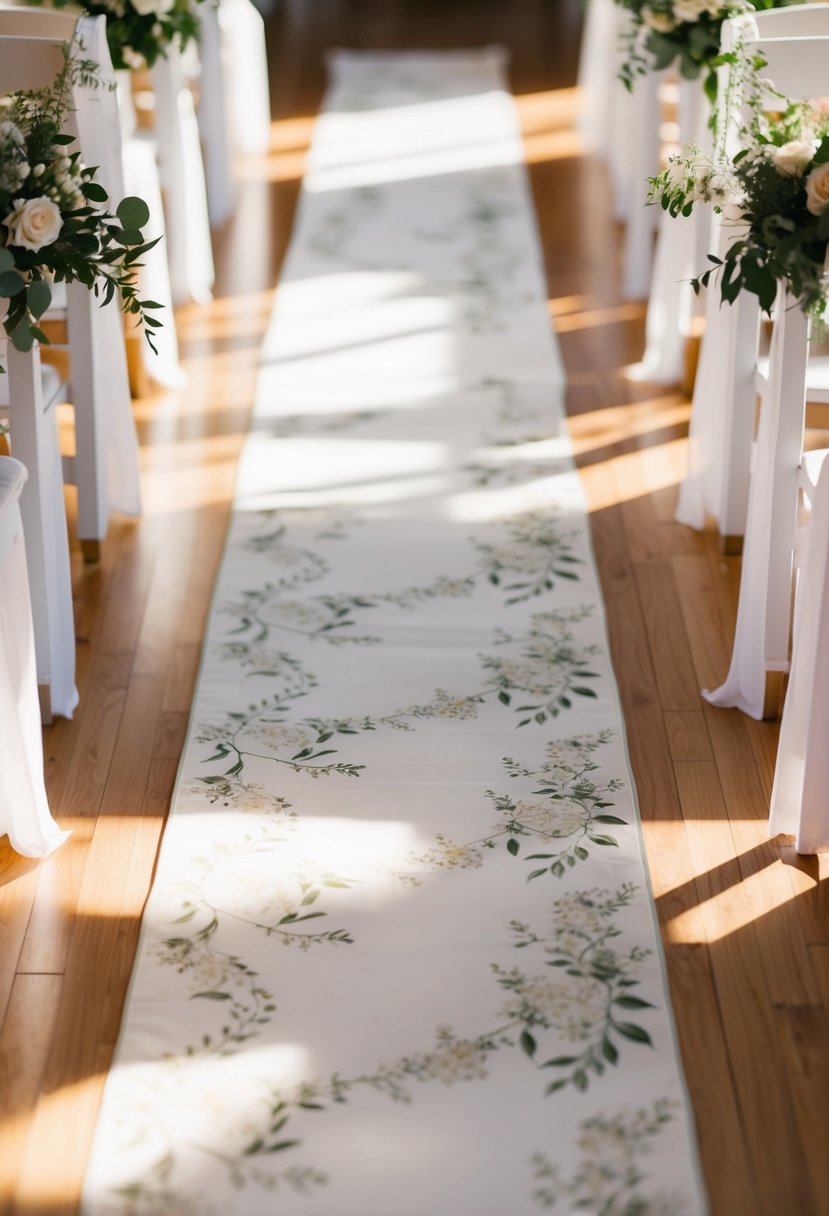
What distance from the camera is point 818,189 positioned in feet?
7.79

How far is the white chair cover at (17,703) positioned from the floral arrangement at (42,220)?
30cm

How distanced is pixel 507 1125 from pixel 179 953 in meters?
0.63

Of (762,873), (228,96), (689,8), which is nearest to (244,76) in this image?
(228,96)

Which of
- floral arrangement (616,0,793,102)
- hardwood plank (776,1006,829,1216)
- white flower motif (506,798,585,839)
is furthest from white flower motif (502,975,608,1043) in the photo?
floral arrangement (616,0,793,102)

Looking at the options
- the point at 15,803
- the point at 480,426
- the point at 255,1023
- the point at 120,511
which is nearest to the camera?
the point at 255,1023

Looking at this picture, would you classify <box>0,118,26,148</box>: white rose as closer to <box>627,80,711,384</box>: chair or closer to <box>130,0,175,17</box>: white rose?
<box>130,0,175,17</box>: white rose

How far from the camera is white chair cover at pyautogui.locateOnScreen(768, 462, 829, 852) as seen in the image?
98.0 inches

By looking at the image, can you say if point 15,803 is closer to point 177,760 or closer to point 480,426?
point 177,760

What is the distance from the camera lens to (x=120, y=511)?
390cm

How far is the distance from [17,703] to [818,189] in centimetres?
154

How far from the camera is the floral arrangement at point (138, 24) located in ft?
13.9

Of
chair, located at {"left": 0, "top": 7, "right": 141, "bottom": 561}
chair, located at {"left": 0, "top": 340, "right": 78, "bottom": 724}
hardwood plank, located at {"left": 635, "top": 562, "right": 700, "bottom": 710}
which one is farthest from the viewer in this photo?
chair, located at {"left": 0, "top": 7, "right": 141, "bottom": 561}

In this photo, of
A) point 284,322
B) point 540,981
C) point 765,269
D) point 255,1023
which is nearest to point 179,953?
point 255,1023

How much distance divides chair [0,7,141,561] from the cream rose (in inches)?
63.0
